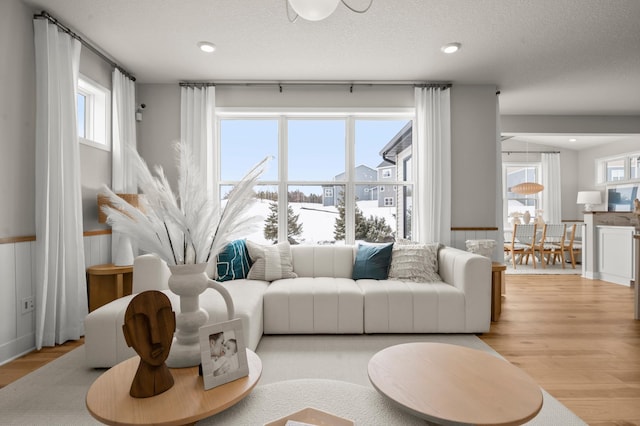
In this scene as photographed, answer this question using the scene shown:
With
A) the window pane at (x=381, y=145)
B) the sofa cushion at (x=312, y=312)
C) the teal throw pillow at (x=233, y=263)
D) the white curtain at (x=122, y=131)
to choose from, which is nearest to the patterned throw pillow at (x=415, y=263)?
the sofa cushion at (x=312, y=312)

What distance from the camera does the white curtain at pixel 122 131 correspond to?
11.2ft

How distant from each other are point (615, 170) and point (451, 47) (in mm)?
6638

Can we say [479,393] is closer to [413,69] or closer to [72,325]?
[72,325]

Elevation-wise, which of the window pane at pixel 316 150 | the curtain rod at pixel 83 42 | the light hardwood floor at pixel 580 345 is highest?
the curtain rod at pixel 83 42

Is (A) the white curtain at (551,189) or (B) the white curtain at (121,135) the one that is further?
(A) the white curtain at (551,189)

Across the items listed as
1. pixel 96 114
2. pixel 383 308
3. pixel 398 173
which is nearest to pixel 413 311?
pixel 383 308

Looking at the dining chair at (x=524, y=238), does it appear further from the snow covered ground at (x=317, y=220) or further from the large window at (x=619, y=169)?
the snow covered ground at (x=317, y=220)

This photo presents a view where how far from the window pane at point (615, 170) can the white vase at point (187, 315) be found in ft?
29.3

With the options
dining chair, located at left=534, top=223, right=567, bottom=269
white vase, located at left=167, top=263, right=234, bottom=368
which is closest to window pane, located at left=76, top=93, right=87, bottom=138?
white vase, located at left=167, top=263, right=234, bottom=368

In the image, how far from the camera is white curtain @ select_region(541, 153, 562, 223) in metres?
7.93

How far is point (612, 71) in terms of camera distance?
3631 millimetres

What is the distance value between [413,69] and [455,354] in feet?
9.94

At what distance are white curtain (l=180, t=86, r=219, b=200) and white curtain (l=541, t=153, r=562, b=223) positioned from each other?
7.67 meters

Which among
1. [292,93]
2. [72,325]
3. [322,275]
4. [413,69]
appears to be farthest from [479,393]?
[292,93]
